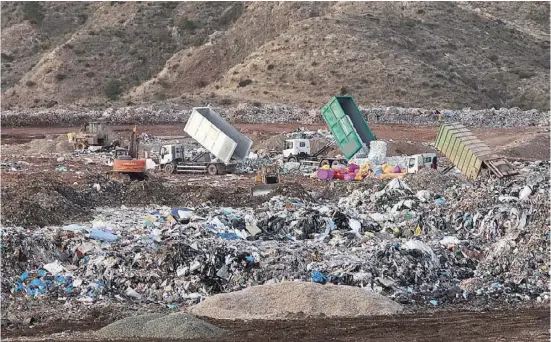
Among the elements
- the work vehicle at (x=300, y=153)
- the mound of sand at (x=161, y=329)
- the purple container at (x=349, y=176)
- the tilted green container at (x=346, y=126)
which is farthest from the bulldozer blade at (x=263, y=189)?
the mound of sand at (x=161, y=329)

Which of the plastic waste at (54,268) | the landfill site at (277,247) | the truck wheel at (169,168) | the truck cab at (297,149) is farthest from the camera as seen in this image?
the truck cab at (297,149)

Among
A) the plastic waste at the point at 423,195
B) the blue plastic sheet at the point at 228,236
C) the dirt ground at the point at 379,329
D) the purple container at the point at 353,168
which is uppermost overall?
the plastic waste at the point at 423,195

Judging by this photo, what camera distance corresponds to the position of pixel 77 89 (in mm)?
56844

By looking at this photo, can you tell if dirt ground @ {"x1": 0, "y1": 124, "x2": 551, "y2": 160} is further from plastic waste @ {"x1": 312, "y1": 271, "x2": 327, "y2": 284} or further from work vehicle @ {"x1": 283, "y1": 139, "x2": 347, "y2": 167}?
plastic waste @ {"x1": 312, "y1": 271, "x2": 327, "y2": 284}

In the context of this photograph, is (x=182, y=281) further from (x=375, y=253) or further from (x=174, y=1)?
(x=174, y=1)

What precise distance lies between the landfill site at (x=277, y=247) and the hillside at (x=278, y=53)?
72.7ft

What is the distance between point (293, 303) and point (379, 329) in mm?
1461

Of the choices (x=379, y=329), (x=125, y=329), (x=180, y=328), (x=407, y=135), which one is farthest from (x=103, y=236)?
(x=407, y=135)

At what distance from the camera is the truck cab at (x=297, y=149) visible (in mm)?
29594

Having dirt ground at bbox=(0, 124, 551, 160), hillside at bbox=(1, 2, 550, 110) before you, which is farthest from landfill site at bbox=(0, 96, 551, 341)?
hillside at bbox=(1, 2, 550, 110)

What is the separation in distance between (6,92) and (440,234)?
4571 centimetres

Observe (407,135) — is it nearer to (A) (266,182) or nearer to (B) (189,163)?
(B) (189,163)

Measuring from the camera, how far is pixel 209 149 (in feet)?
90.6

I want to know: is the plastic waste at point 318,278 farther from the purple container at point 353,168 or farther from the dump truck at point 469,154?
the purple container at point 353,168
